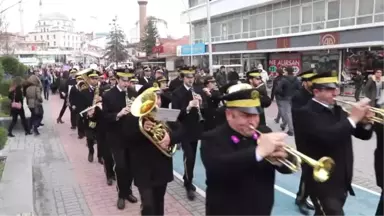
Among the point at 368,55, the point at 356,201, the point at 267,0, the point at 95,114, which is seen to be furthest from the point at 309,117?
the point at 267,0

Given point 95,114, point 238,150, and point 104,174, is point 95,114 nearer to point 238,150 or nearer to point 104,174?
point 104,174

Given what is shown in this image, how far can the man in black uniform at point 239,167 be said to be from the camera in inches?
114

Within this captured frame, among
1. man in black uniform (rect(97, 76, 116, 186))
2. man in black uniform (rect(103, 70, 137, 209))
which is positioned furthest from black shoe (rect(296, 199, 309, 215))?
man in black uniform (rect(97, 76, 116, 186))

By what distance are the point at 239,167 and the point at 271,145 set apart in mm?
350

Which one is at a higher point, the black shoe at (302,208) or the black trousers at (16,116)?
the black trousers at (16,116)

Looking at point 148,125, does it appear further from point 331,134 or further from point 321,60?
point 321,60

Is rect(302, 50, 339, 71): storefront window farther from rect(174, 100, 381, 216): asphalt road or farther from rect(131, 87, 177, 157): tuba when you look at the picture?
rect(131, 87, 177, 157): tuba

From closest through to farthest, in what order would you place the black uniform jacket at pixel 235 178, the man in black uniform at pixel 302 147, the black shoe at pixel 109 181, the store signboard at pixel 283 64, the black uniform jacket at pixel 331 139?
1. the black uniform jacket at pixel 235 178
2. the black uniform jacket at pixel 331 139
3. the man in black uniform at pixel 302 147
4. the black shoe at pixel 109 181
5. the store signboard at pixel 283 64

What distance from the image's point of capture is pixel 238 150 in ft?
9.73

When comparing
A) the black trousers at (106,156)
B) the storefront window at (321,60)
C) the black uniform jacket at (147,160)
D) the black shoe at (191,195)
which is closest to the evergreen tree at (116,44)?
the storefront window at (321,60)

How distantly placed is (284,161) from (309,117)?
1.53 m

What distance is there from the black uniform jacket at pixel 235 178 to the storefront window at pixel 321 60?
2142 centimetres

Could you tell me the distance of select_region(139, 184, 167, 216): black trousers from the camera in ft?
14.7

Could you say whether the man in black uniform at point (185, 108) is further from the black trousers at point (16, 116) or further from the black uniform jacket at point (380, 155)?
the black trousers at point (16, 116)
